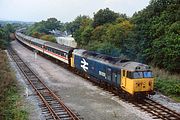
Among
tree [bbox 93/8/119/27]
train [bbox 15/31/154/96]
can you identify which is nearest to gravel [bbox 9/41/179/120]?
train [bbox 15/31/154/96]

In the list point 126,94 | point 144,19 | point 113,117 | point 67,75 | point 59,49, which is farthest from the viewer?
point 59,49

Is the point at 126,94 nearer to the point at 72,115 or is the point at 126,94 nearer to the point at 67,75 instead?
the point at 72,115

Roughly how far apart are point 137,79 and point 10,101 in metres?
8.59

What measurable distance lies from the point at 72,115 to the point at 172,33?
685 inches

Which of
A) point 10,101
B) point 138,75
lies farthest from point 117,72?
point 10,101

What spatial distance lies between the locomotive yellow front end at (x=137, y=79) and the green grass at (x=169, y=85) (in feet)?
9.41

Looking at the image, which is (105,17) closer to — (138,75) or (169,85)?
(169,85)

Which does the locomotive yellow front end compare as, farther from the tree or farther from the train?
the tree

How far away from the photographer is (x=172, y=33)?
33000 millimetres

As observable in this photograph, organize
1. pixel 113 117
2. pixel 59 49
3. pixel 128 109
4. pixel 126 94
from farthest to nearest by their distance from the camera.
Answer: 1. pixel 59 49
2. pixel 126 94
3. pixel 128 109
4. pixel 113 117

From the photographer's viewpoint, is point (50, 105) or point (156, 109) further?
point (50, 105)

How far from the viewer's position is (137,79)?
72.5 feet

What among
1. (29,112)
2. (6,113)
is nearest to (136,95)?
(29,112)

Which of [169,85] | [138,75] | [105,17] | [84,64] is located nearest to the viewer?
[138,75]
